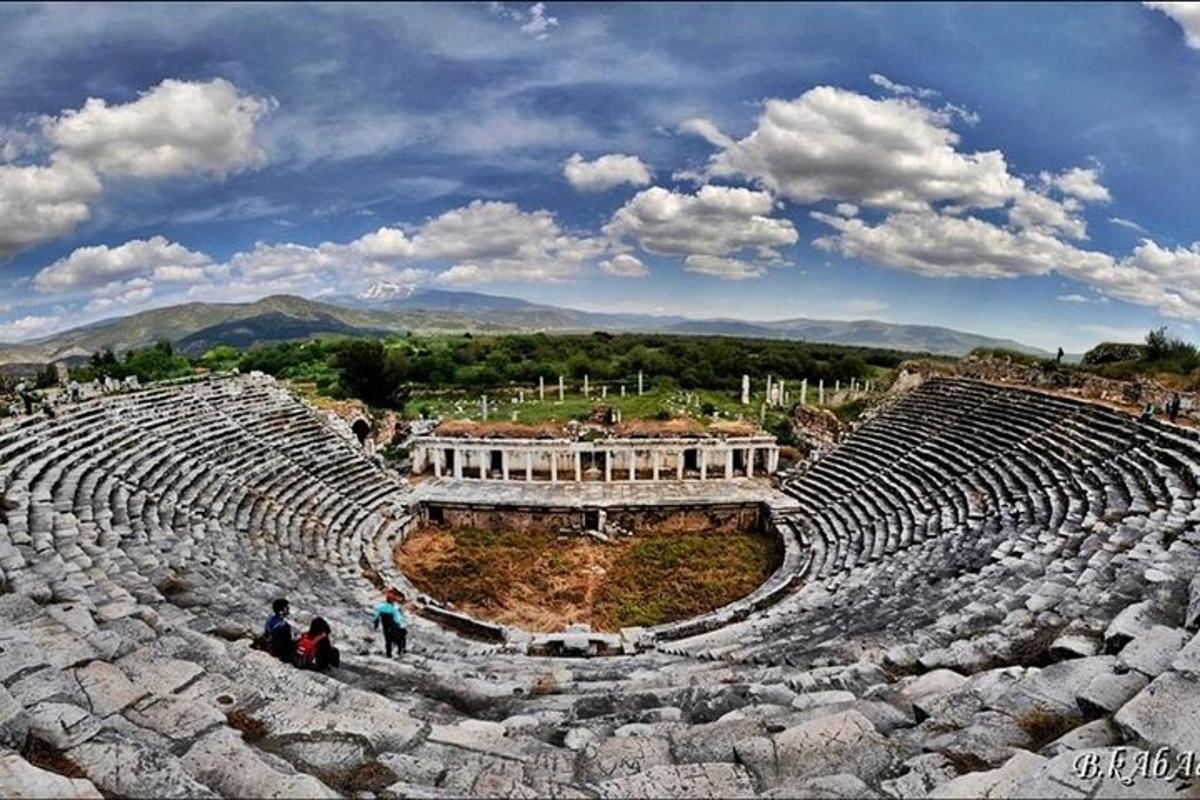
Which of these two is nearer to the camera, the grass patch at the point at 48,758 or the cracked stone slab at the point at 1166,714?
the grass patch at the point at 48,758

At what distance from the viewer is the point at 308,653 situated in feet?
27.4

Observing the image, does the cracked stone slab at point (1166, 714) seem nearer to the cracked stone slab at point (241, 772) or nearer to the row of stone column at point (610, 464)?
the cracked stone slab at point (241, 772)

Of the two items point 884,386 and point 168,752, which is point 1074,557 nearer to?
point 168,752

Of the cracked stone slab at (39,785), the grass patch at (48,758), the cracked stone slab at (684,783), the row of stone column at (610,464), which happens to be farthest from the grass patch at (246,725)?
the row of stone column at (610,464)

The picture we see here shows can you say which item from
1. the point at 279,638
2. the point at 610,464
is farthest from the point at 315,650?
the point at 610,464

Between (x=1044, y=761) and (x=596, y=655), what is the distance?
9346 mm

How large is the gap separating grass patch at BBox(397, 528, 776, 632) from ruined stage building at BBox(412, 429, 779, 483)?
4.96 meters

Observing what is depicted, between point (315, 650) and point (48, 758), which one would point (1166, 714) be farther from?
point (315, 650)

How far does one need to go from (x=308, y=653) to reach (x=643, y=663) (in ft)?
16.0

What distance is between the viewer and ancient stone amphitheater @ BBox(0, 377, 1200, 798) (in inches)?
181

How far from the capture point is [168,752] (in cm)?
468

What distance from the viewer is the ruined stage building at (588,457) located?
96.2 ft

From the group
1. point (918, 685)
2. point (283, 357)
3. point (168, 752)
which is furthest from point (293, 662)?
point (283, 357)

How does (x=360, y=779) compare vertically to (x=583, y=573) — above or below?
above
